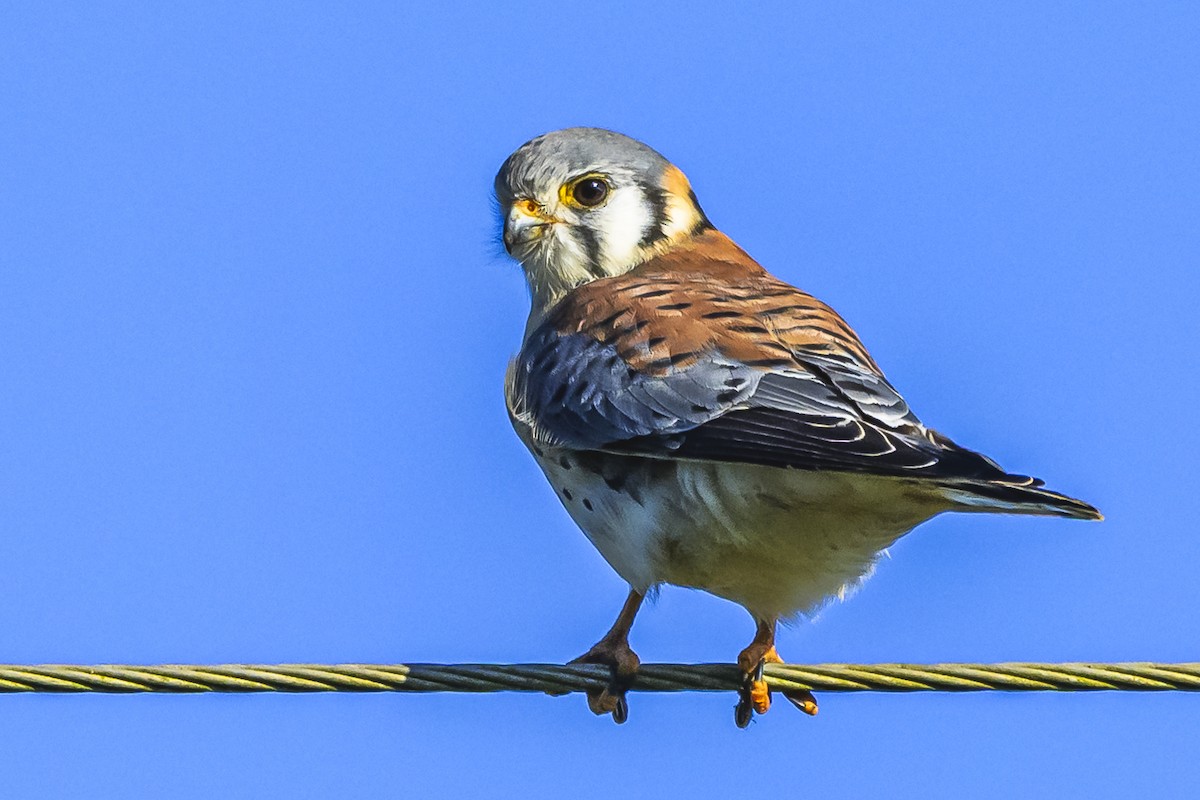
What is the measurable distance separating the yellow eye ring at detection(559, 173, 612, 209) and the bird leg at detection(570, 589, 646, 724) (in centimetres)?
157

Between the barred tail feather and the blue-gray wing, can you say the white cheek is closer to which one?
the blue-gray wing

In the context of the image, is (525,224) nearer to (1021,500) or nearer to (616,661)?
(616,661)

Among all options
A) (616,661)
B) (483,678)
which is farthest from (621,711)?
(483,678)

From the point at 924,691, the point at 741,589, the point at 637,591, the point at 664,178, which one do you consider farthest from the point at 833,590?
the point at 664,178

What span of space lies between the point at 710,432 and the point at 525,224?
6.12 feet

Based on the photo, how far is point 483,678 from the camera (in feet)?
13.5

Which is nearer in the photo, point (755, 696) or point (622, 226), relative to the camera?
point (755, 696)

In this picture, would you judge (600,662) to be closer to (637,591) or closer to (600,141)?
(637,591)

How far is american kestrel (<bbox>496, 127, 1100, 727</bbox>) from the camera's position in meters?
4.44

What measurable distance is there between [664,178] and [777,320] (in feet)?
5.05

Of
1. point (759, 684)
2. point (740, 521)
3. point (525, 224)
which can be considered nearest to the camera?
point (740, 521)

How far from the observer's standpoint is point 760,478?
471 cm

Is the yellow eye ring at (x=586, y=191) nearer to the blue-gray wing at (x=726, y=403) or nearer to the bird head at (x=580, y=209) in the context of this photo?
the bird head at (x=580, y=209)

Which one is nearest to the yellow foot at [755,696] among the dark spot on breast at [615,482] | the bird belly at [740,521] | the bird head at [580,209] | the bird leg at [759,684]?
the bird leg at [759,684]
